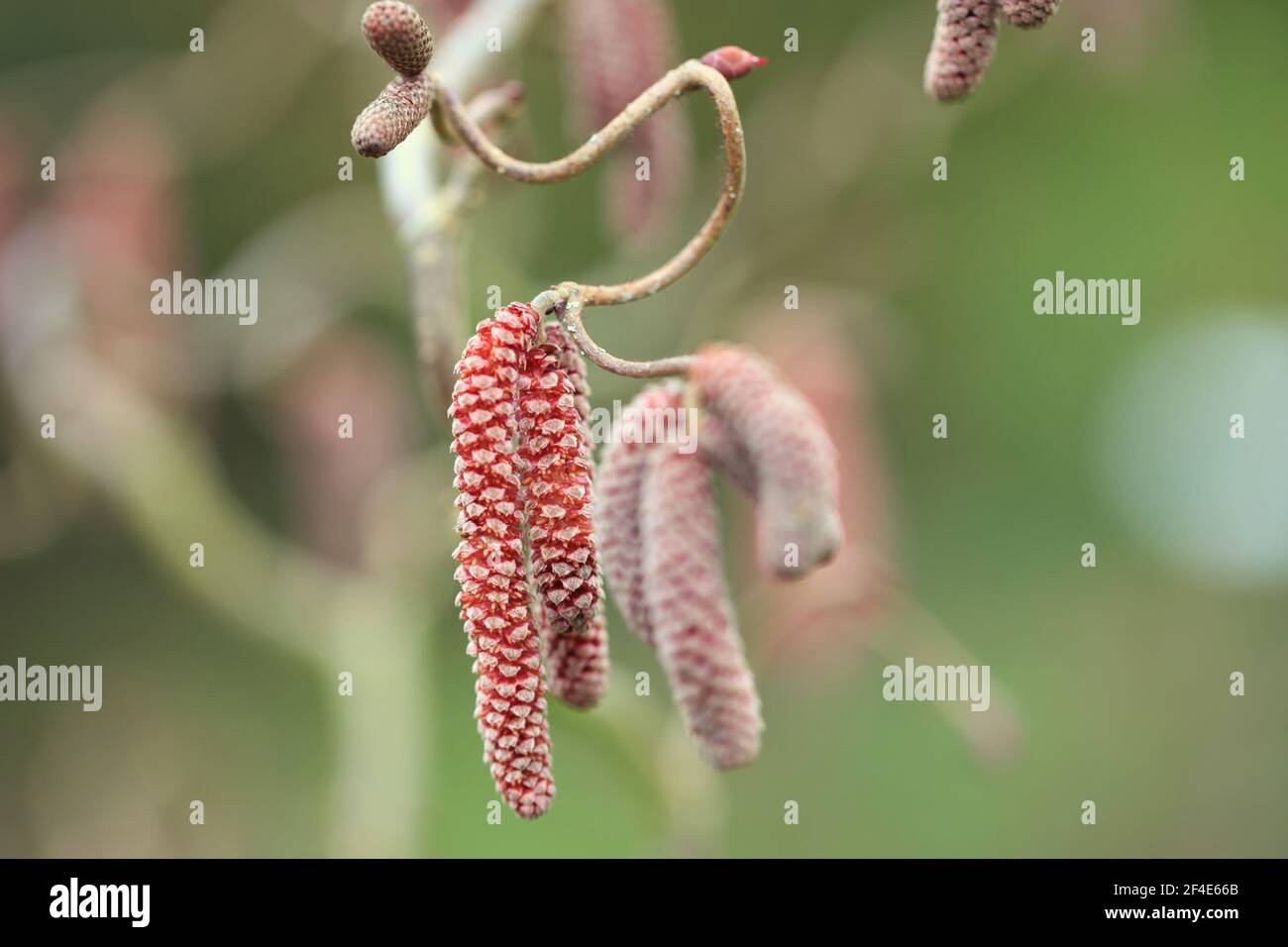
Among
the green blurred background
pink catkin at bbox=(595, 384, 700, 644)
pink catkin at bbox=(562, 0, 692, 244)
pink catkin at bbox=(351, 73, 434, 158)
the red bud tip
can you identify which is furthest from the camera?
the green blurred background

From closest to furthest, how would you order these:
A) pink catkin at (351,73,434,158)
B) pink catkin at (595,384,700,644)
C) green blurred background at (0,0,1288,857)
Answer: pink catkin at (351,73,434,158) → pink catkin at (595,384,700,644) → green blurred background at (0,0,1288,857)

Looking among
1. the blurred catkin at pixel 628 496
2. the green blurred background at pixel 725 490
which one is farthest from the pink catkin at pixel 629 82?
the blurred catkin at pixel 628 496

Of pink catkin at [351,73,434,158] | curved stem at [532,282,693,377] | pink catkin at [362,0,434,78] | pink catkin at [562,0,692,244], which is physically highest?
pink catkin at [562,0,692,244]

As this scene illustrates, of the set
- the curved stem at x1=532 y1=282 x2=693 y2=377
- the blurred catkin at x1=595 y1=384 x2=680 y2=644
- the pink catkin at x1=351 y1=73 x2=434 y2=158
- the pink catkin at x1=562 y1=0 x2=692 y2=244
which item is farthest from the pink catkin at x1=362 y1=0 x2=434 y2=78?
the pink catkin at x1=562 y1=0 x2=692 y2=244

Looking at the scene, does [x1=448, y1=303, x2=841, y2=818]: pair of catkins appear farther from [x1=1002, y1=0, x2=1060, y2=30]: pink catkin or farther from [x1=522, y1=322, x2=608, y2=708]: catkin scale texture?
[x1=1002, y1=0, x2=1060, y2=30]: pink catkin

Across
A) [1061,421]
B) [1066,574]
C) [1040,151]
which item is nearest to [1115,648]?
Answer: [1066,574]

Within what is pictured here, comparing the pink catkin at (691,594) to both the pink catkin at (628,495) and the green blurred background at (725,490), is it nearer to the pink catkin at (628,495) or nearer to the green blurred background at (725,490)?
the pink catkin at (628,495)

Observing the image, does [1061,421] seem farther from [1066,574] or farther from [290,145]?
[290,145]
